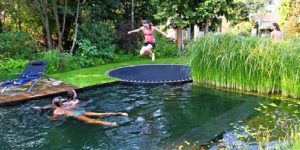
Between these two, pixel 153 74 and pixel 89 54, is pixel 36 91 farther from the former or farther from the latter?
pixel 89 54

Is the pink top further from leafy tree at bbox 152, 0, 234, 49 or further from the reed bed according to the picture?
leafy tree at bbox 152, 0, 234, 49

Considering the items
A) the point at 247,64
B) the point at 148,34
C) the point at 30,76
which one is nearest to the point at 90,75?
the point at 30,76

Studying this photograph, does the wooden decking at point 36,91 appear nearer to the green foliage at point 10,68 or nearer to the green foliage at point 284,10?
the green foliage at point 10,68

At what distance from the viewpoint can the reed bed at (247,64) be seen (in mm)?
8516

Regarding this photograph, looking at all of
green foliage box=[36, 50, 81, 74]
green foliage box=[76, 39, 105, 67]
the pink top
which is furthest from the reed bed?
green foliage box=[76, 39, 105, 67]

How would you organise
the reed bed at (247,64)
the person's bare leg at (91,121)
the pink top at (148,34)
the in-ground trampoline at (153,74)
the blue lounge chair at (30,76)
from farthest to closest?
the pink top at (148,34) < the in-ground trampoline at (153,74) < the blue lounge chair at (30,76) < the reed bed at (247,64) < the person's bare leg at (91,121)

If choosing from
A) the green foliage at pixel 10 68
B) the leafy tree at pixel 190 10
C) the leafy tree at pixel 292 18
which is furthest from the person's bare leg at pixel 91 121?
the leafy tree at pixel 292 18

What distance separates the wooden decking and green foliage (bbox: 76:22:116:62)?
344 cm

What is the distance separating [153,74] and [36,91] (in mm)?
3750

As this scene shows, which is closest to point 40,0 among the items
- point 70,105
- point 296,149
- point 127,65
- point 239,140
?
point 127,65

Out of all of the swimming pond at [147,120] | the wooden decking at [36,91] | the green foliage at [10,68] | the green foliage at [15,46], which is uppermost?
the green foliage at [15,46]

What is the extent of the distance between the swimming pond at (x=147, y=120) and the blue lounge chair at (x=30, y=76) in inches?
34.4

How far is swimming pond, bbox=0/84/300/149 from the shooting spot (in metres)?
6.06

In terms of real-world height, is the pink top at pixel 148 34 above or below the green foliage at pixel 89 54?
above
